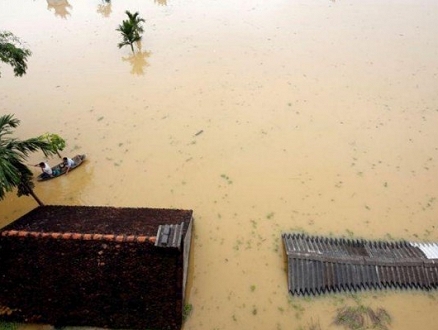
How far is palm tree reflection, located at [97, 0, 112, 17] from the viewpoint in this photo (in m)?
15.9

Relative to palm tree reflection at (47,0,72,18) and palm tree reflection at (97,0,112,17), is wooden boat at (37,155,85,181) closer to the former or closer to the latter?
palm tree reflection at (97,0,112,17)

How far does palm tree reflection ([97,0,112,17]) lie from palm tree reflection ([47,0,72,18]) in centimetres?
165

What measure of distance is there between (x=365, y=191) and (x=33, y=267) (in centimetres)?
763

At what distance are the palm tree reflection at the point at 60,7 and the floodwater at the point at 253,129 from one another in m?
1.10

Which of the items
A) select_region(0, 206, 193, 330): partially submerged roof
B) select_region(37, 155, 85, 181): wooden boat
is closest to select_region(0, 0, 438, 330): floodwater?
select_region(37, 155, 85, 181): wooden boat

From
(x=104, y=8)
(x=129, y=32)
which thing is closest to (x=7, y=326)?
(x=129, y=32)

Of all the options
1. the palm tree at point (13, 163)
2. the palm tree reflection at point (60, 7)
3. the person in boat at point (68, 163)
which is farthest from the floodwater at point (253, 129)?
the palm tree at point (13, 163)

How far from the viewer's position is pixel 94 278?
17.7 ft

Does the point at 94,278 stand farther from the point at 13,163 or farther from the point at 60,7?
the point at 60,7

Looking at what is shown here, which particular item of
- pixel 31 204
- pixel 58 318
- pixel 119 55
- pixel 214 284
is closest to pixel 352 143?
pixel 214 284

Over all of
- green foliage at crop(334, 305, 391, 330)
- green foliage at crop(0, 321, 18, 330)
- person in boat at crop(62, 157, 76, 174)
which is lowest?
green foliage at crop(0, 321, 18, 330)

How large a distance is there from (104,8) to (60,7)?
2.53 m

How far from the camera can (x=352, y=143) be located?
9.06 metres

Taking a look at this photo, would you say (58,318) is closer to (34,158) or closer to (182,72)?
(34,158)
